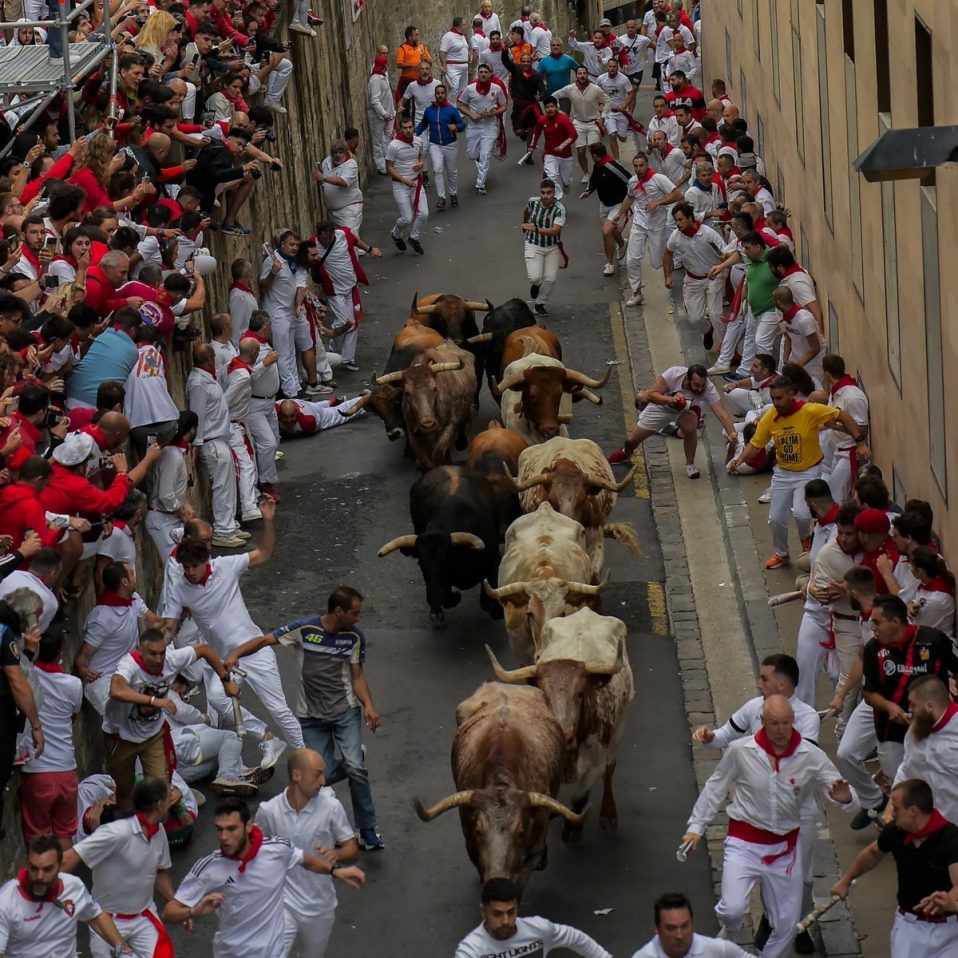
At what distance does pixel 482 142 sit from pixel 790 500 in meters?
15.6

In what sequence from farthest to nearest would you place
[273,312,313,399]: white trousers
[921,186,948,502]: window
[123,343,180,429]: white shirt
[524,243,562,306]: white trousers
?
1. [524,243,562,306]: white trousers
2. [273,312,313,399]: white trousers
3. [123,343,180,429]: white shirt
4. [921,186,948,502]: window

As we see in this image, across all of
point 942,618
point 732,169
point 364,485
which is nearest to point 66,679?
point 942,618

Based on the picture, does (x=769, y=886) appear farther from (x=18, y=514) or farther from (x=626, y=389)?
(x=626, y=389)

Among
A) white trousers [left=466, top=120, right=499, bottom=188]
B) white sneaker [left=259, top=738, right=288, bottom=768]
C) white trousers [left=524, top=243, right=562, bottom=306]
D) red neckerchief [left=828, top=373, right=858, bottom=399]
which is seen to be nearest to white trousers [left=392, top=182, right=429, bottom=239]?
white trousers [left=466, top=120, right=499, bottom=188]

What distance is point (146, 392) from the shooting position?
53.7 feet

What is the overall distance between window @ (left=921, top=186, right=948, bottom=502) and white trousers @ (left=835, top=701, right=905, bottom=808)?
2410 mm

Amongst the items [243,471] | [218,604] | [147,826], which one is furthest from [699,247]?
[147,826]

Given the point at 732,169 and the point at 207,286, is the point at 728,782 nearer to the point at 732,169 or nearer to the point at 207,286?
the point at 207,286

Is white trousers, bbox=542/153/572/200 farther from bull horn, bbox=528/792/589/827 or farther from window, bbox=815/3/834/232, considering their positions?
bull horn, bbox=528/792/589/827

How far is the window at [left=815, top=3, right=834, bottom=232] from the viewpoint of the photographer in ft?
68.0

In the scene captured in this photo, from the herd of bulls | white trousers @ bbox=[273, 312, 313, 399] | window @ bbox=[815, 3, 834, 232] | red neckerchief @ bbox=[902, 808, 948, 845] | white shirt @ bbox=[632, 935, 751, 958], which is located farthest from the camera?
white trousers @ bbox=[273, 312, 313, 399]

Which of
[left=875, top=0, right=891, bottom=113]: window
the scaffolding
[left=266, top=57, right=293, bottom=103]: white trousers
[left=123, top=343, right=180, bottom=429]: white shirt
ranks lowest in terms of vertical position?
[left=123, top=343, right=180, bottom=429]: white shirt

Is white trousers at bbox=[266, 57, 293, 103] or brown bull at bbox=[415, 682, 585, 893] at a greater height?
white trousers at bbox=[266, 57, 293, 103]

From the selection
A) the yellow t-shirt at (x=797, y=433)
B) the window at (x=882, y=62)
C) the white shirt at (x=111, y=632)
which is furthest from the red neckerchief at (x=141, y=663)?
the window at (x=882, y=62)
